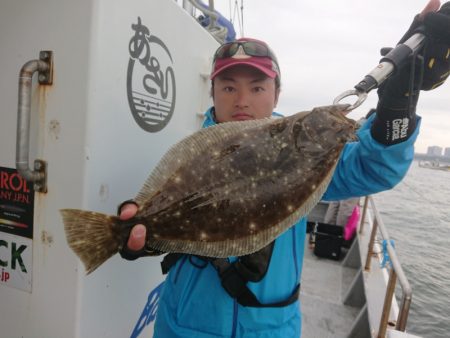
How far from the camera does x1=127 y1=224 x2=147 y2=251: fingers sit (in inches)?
51.8

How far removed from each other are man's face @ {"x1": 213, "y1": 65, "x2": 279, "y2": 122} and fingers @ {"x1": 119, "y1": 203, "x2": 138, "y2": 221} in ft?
2.56

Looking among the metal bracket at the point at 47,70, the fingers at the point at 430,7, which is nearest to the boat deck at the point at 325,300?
the fingers at the point at 430,7

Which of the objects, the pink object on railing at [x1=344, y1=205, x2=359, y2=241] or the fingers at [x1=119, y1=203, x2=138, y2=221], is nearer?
the fingers at [x1=119, y1=203, x2=138, y2=221]

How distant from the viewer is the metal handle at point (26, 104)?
5.03ft

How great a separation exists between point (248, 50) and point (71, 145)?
3.62 ft

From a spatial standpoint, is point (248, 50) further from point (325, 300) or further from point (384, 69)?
point (325, 300)

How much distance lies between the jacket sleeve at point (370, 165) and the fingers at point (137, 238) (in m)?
1.07

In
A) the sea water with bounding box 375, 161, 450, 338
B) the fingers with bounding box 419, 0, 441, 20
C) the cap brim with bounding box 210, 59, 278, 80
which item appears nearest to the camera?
the fingers with bounding box 419, 0, 441, 20

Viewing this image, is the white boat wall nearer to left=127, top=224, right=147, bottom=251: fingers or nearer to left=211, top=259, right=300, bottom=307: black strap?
left=127, top=224, right=147, bottom=251: fingers

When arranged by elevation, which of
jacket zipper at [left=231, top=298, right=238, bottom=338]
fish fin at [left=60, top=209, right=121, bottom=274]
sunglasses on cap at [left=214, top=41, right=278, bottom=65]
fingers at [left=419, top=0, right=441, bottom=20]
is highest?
fingers at [left=419, top=0, right=441, bottom=20]

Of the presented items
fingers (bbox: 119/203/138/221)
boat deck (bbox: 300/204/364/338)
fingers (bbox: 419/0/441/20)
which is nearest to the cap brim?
fingers (bbox: 419/0/441/20)

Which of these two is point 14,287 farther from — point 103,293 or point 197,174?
point 197,174

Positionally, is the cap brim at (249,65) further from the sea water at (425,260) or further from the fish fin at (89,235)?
the sea water at (425,260)

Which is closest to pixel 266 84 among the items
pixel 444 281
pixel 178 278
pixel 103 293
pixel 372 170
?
pixel 372 170
